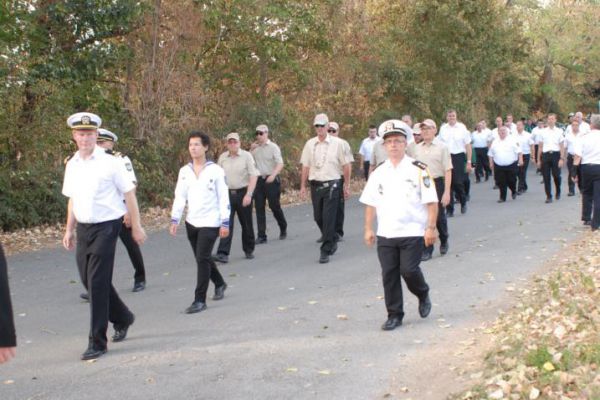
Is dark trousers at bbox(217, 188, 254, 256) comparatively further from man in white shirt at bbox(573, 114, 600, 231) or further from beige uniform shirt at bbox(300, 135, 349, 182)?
man in white shirt at bbox(573, 114, 600, 231)

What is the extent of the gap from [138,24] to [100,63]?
70.9 inches

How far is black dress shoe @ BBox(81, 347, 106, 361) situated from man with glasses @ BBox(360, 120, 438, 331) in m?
2.59

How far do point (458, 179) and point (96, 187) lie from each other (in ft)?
38.3

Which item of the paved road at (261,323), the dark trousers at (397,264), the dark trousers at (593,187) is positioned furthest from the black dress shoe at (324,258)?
the dark trousers at (593,187)

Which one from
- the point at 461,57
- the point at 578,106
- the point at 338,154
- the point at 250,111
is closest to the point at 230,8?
the point at 250,111

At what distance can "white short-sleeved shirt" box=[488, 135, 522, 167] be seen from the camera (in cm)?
1962

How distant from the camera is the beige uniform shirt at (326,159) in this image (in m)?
12.9

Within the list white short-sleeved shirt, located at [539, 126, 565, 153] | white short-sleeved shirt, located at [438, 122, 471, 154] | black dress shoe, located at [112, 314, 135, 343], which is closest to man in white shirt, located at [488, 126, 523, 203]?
white short-sleeved shirt, located at [539, 126, 565, 153]

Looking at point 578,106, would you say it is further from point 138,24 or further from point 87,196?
point 87,196

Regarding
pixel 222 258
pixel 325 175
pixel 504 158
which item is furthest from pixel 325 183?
pixel 504 158

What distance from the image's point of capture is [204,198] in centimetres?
927

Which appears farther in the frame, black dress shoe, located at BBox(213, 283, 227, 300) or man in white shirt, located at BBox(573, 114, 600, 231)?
man in white shirt, located at BBox(573, 114, 600, 231)

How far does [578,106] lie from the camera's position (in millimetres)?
60094

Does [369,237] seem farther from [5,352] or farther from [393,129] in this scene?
[5,352]
